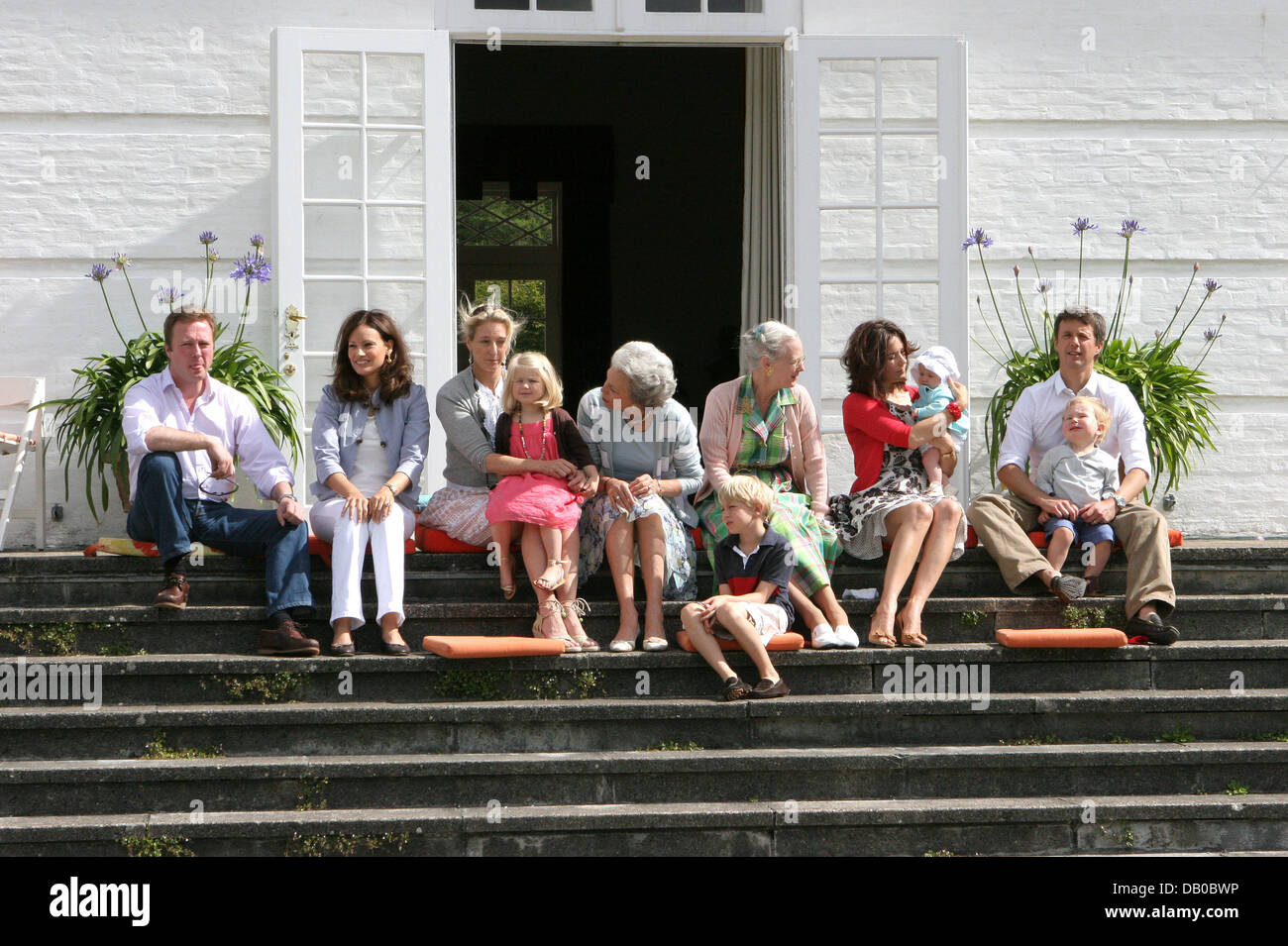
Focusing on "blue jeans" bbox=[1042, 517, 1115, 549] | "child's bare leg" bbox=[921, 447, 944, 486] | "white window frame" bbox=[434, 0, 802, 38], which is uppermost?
"white window frame" bbox=[434, 0, 802, 38]


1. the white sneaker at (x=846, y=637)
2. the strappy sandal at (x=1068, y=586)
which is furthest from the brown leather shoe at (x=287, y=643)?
the strappy sandal at (x=1068, y=586)

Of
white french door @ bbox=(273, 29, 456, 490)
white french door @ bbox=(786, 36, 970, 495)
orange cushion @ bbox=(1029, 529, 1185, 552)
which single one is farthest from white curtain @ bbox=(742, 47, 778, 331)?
orange cushion @ bbox=(1029, 529, 1185, 552)

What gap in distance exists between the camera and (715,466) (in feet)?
18.0

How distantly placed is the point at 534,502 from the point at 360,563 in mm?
655

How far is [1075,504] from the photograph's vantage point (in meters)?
5.60

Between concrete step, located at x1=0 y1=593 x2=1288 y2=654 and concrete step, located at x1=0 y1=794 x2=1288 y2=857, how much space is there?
769 millimetres

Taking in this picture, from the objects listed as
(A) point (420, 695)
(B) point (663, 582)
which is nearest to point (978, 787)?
(B) point (663, 582)

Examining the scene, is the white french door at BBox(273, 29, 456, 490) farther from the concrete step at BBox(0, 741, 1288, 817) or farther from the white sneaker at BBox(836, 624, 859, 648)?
the white sneaker at BBox(836, 624, 859, 648)

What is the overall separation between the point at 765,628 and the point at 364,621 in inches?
57.1

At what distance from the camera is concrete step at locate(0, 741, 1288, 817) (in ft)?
14.7

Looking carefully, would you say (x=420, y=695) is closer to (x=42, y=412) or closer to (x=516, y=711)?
(x=516, y=711)

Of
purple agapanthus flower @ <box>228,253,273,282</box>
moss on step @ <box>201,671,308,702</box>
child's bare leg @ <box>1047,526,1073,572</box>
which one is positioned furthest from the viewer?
purple agapanthus flower @ <box>228,253,273,282</box>
